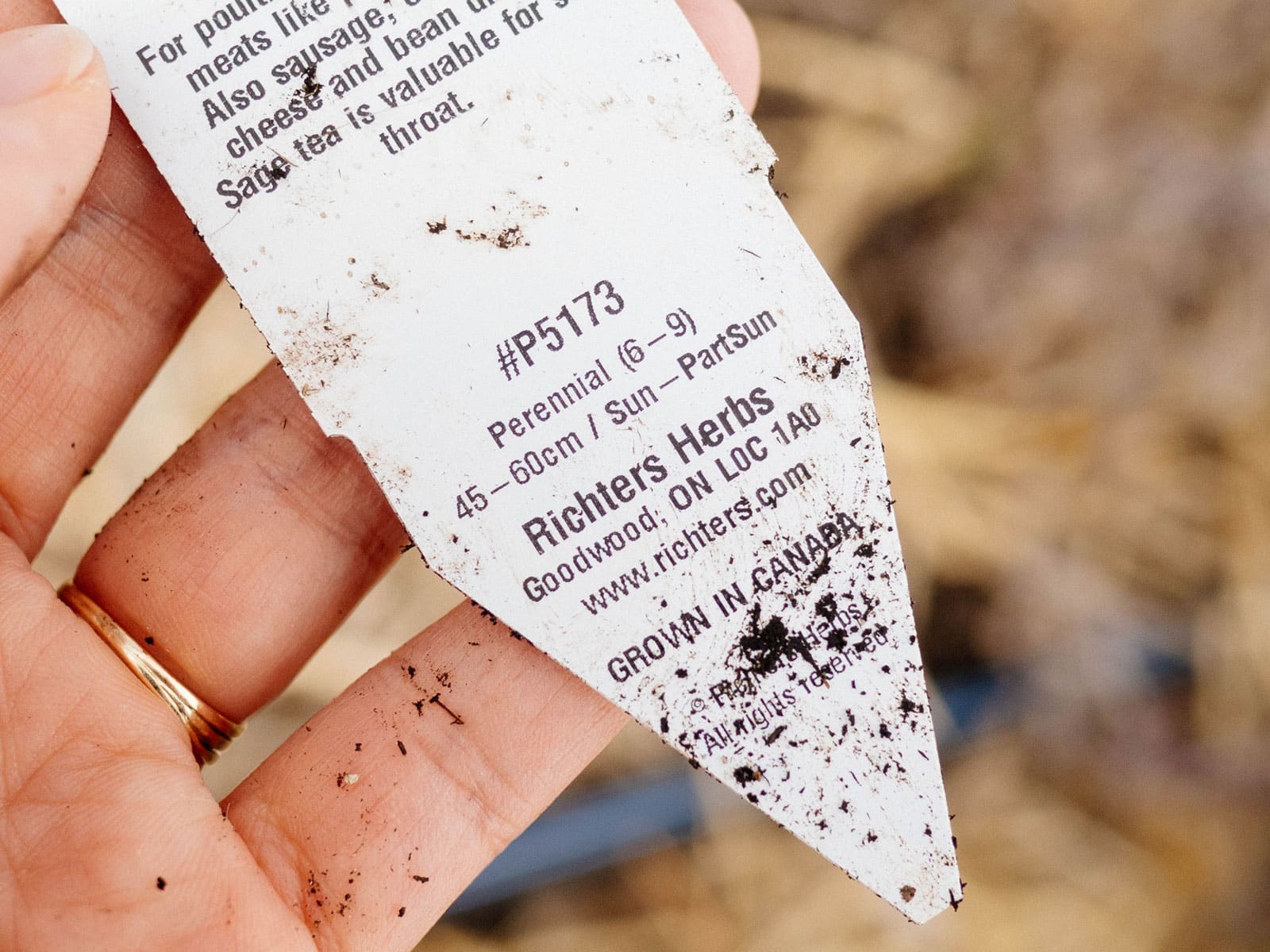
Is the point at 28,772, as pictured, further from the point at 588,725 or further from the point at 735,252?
the point at 735,252

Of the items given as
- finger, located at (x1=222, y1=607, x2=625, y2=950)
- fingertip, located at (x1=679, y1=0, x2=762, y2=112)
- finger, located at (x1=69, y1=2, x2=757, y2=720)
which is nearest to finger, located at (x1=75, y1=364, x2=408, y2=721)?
finger, located at (x1=69, y1=2, x2=757, y2=720)

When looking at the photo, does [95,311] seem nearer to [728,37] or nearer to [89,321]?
[89,321]

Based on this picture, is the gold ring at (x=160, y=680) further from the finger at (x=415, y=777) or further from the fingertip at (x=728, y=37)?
the fingertip at (x=728, y=37)

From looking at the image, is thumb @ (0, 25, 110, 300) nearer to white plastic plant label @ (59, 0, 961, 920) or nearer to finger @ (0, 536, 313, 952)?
white plastic plant label @ (59, 0, 961, 920)

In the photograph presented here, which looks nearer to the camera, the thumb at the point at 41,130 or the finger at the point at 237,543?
the thumb at the point at 41,130

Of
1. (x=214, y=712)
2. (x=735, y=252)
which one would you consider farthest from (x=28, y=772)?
(x=735, y=252)

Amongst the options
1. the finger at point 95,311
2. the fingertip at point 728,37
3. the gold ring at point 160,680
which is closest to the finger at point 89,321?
the finger at point 95,311
